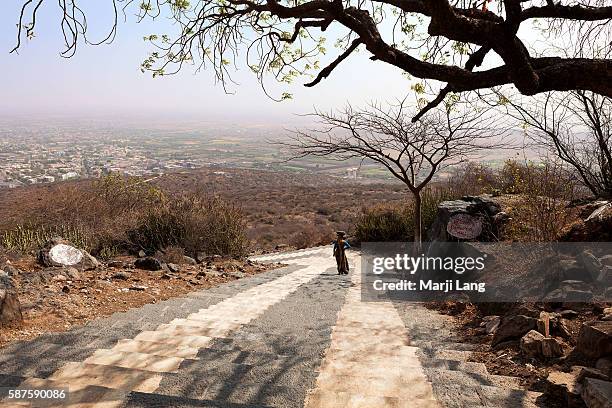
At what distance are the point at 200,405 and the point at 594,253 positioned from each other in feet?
18.6

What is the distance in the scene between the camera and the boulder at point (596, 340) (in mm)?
3293

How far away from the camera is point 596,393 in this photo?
8.23 ft

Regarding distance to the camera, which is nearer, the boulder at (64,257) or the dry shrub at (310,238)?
the boulder at (64,257)

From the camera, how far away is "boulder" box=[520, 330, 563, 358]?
3.65 m

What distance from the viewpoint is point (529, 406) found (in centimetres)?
273

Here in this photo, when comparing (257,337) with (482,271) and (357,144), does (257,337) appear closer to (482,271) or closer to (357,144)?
(482,271)

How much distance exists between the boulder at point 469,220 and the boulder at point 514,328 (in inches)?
143

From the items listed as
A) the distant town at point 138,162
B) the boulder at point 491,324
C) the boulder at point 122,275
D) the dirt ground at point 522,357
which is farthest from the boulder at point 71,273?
the distant town at point 138,162

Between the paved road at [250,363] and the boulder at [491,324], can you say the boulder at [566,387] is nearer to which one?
the paved road at [250,363]

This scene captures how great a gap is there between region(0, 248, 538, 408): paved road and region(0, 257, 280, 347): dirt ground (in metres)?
0.38

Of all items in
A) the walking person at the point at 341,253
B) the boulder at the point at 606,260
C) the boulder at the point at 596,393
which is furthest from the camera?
the walking person at the point at 341,253

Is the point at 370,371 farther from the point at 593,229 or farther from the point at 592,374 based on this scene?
the point at 593,229

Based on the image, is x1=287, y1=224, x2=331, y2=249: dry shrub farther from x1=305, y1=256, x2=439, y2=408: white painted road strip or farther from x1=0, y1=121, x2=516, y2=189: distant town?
x1=0, y1=121, x2=516, y2=189: distant town

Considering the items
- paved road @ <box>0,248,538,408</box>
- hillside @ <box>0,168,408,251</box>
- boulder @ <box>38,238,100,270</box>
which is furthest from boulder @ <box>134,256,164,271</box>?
hillside @ <box>0,168,408,251</box>
